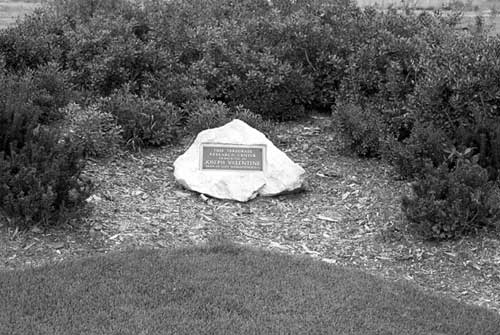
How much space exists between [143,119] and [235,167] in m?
1.18

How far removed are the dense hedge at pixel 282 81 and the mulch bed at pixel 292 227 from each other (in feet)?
0.69

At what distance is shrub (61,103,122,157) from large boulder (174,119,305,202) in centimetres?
75

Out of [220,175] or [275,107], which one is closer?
[220,175]

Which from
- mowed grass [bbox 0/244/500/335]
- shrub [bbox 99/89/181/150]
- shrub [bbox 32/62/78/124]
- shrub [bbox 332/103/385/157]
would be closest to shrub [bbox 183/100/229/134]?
shrub [bbox 99/89/181/150]

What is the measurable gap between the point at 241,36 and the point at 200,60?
665 mm

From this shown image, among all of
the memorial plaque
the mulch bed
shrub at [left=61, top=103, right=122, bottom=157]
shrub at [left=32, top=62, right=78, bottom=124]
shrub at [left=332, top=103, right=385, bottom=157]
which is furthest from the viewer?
shrub at [left=32, top=62, right=78, bottom=124]

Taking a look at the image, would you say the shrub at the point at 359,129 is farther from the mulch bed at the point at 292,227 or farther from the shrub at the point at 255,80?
the shrub at the point at 255,80

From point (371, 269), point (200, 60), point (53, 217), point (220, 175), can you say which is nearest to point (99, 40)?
point (200, 60)


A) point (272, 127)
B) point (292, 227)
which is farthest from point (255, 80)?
point (292, 227)

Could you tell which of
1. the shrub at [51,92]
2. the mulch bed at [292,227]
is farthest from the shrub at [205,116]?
the shrub at [51,92]

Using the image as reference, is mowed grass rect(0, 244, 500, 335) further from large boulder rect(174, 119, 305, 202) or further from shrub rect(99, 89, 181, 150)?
shrub rect(99, 89, 181, 150)

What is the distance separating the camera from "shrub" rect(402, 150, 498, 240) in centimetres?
565

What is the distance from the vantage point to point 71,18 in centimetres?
1045

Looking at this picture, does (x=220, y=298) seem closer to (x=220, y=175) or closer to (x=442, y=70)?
(x=220, y=175)
